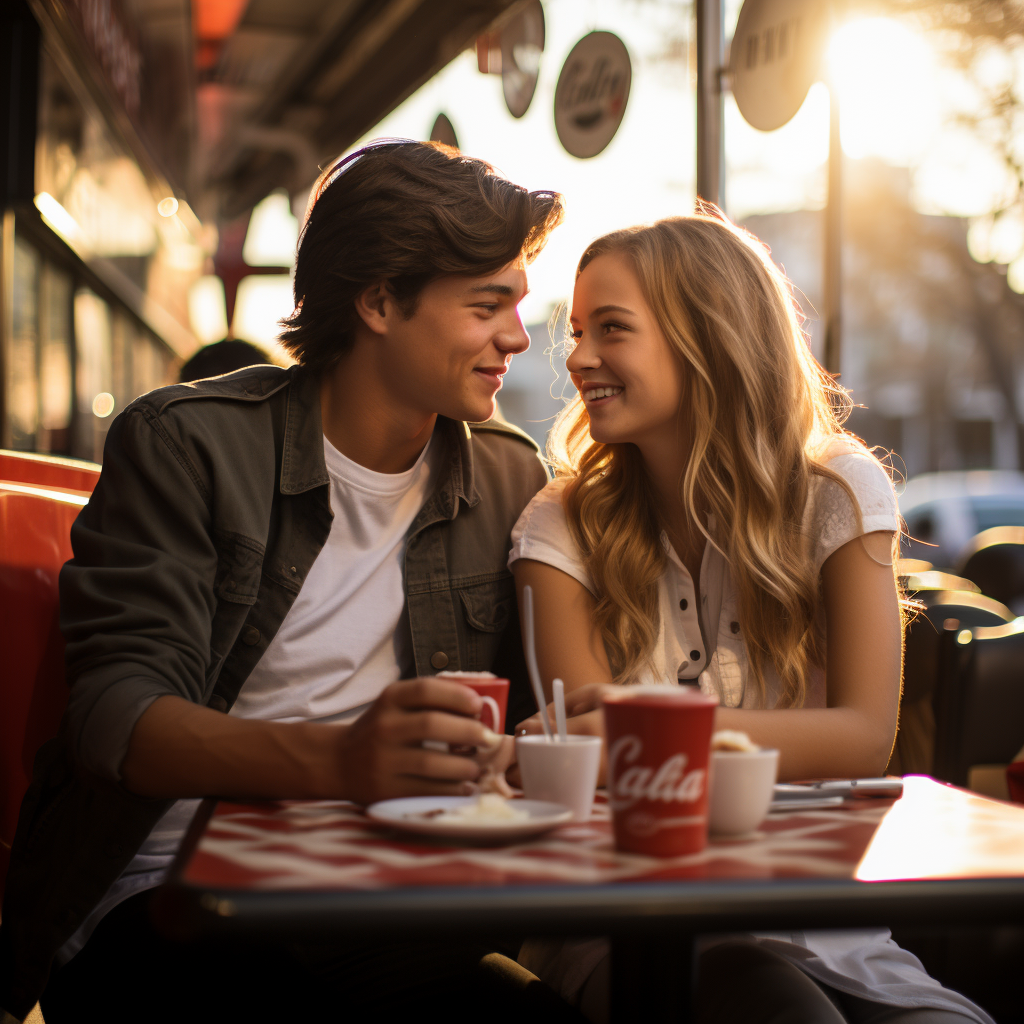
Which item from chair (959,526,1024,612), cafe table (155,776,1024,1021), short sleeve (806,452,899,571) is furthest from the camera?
chair (959,526,1024,612)

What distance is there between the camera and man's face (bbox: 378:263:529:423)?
73.5 inches

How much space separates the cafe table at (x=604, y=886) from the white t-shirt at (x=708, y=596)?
398mm

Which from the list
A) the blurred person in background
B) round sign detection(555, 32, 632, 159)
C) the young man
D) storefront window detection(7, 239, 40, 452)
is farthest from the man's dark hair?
storefront window detection(7, 239, 40, 452)

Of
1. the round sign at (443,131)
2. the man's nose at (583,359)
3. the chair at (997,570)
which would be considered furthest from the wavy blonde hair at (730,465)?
the chair at (997,570)

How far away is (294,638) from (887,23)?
2.83 metres

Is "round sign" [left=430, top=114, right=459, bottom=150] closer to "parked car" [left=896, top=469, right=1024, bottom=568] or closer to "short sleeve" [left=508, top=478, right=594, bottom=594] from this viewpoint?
"short sleeve" [left=508, top=478, right=594, bottom=594]

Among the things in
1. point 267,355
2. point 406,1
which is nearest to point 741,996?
point 267,355

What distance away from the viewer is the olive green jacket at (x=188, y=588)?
1.36 m

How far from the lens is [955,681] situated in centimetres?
209

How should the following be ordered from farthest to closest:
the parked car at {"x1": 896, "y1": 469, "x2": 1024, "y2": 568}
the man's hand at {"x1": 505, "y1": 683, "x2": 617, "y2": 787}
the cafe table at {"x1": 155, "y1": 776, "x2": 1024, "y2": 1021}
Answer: the parked car at {"x1": 896, "y1": 469, "x2": 1024, "y2": 568} < the man's hand at {"x1": 505, "y1": 683, "x2": 617, "y2": 787} < the cafe table at {"x1": 155, "y1": 776, "x2": 1024, "y2": 1021}

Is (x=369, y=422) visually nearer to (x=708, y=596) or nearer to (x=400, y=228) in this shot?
(x=400, y=228)

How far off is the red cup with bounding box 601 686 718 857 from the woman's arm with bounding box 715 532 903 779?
44 centimetres

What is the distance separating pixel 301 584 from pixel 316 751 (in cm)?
60

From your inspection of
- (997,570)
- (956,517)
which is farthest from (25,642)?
(956,517)
